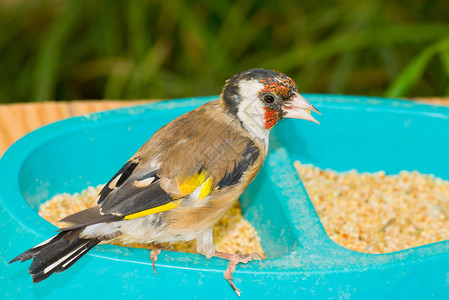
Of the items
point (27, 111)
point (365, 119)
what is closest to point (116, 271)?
point (365, 119)

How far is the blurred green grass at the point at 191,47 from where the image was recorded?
4105mm

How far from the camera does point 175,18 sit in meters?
4.41

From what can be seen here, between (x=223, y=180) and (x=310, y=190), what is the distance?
747 millimetres

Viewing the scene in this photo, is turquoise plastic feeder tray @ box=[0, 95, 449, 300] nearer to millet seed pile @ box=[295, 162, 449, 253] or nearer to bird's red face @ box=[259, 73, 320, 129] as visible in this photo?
millet seed pile @ box=[295, 162, 449, 253]

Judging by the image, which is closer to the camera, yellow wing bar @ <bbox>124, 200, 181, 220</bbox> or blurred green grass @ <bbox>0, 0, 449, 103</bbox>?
yellow wing bar @ <bbox>124, 200, 181, 220</bbox>

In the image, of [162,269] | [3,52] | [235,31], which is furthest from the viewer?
[3,52]

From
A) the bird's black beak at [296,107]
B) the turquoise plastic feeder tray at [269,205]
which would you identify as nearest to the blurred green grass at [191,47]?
the turquoise plastic feeder tray at [269,205]

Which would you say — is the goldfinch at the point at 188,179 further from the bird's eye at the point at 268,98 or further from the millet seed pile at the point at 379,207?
the millet seed pile at the point at 379,207

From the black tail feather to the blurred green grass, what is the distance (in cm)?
245

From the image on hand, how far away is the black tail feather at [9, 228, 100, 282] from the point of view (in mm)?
1558

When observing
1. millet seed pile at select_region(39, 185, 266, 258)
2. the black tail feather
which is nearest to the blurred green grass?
millet seed pile at select_region(39, 185, 266, 258)

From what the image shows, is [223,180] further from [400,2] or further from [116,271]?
[400,2]

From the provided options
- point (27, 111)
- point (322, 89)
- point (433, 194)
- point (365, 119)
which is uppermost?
point (322, 89)

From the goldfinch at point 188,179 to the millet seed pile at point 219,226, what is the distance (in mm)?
319
